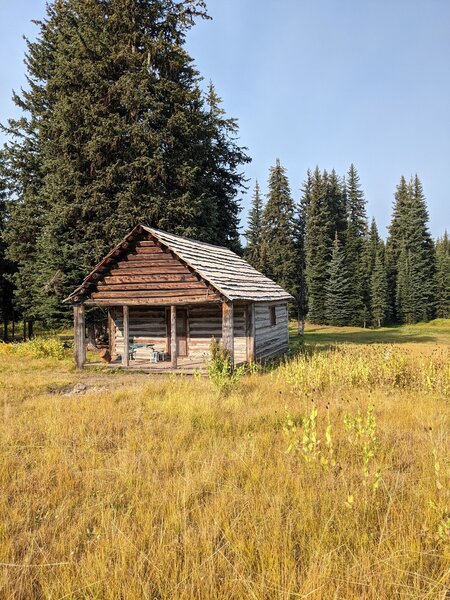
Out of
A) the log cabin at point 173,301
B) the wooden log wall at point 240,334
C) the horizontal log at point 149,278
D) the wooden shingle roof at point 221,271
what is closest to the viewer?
the wooden shingle roof at point 221,271

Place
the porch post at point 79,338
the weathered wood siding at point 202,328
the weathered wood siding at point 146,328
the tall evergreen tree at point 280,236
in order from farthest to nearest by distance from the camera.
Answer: the tall evergreen tree at point 280,236 < the weathered wood siding at point 146,328 < the weathered wood siding at point 202,328 < the porch post at point 79,338

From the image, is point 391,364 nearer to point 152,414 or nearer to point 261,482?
point 152,414

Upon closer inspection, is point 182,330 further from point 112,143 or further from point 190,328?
point 112,143

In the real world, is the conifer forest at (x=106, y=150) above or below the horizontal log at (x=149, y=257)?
above

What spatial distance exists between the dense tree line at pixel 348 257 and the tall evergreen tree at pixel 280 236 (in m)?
0.11

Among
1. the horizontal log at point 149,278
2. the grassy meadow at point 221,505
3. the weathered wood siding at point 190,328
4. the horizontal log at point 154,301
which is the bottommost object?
the grassy meadow at point 221,505

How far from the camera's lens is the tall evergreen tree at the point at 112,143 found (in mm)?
Result: 21312

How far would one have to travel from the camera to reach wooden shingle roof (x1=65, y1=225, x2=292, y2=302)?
586 inches

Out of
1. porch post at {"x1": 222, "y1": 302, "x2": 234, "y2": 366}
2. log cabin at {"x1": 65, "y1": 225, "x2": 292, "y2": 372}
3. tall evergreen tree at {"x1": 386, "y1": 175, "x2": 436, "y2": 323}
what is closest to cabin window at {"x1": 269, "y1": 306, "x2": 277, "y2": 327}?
log cabin at {"x1": 65, "y1": 225, "x2": 292, "y2": 372}

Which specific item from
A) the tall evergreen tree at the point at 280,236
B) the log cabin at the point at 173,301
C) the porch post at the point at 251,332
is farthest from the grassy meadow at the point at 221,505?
the tall evergreen tree at the point at 280,236

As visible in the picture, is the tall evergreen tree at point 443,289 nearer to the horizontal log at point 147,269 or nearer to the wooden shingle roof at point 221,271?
the wooden shingle roof at point 221,271

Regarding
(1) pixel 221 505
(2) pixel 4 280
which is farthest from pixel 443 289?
(1) pixel 221 505

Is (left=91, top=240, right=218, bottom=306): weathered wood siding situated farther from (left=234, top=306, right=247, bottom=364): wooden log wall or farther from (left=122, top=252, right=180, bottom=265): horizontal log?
(left=234, top=306, right=247, bottom=364): wooden log wall

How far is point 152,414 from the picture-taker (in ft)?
27.3
